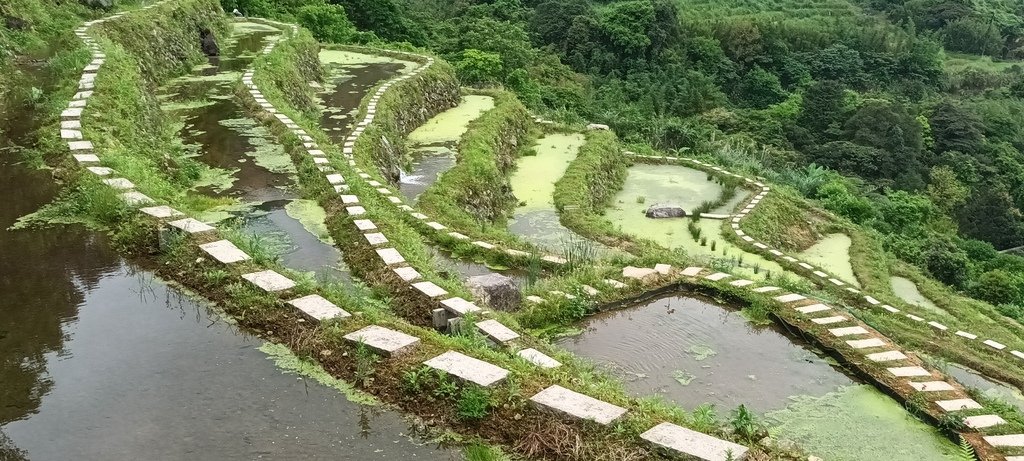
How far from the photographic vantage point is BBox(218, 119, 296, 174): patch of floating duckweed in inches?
419

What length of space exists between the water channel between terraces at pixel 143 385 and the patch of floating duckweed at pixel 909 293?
45.4ft

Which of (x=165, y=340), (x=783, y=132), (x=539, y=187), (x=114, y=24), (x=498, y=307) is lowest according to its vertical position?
(x=783, y=132)

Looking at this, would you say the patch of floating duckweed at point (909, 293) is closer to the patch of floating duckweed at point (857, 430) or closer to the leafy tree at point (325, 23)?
the patch of floating duckweed at point (857, 430)

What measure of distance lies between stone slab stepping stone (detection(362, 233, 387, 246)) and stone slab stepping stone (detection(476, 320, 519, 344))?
2104mm

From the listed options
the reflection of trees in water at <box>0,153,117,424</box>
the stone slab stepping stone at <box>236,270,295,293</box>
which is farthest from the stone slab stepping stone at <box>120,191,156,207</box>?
the stone slab stepping stone at <box>236,270,295,293</box>

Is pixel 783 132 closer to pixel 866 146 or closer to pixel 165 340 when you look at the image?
pixel 866 146

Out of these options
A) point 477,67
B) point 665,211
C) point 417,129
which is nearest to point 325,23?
point 477,67

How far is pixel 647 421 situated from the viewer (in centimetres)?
434

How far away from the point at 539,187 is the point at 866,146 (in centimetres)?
2534

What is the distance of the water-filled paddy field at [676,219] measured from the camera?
14.2m

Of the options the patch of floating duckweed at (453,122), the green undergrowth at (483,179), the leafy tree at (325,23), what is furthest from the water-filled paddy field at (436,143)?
the leafy tree at (325,23)

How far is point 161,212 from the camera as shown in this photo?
6.95 metres

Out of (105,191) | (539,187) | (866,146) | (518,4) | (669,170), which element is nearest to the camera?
(105,191)

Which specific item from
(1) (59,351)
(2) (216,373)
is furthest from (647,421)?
(1) (59,351)
